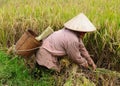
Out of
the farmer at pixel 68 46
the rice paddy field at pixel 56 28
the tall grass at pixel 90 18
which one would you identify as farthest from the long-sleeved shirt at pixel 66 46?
the tall grass at pixel 90 18

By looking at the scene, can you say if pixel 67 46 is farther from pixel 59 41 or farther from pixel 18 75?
pixel 18 75

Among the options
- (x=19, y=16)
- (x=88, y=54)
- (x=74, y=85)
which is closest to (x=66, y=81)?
(x=74, y=85)

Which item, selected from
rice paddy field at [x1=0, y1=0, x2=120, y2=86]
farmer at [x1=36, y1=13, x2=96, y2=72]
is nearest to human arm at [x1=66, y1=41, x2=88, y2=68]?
farmer at [x1=36, y1=13, x2=96, y2=72]

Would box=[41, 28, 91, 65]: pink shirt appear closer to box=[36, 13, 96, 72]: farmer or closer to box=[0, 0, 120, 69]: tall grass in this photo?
box=[36, 13, 96, 72]: farmer

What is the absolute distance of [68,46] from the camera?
3.91m

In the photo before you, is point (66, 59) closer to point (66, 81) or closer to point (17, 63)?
point (66, 81)

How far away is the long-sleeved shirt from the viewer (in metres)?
3.91

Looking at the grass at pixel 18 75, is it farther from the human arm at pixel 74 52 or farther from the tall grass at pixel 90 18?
the tall grass at pixel 90 18

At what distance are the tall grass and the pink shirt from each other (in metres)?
0.33

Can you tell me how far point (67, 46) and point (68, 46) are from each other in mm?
13

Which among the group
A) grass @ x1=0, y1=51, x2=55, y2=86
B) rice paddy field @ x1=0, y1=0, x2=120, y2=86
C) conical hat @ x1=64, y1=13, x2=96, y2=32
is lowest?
grass @ x1=0, y1=51, x2=55, y2=86

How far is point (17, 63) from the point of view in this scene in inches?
178

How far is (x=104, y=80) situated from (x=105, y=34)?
0.55 m

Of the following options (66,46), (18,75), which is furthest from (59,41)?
(18,75)
